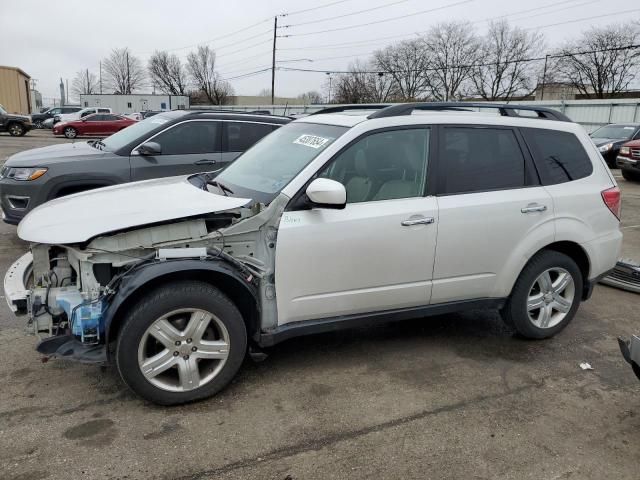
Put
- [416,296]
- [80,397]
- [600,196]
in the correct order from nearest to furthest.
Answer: [80,397] → [416,296] → [600,196]

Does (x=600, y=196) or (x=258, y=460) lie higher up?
(x=600, y=196)

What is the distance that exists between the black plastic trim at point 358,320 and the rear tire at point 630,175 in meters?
13.3

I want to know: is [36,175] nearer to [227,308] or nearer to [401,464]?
[227,308]

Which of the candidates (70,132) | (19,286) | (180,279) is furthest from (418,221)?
(70,132)

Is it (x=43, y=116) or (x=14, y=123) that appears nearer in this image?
(x=14, y=123)

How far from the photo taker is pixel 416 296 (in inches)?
154

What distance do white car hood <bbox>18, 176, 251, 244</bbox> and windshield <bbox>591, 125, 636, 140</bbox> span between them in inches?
734

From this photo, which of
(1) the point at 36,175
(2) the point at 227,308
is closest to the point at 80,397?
(2) the point at 227,308

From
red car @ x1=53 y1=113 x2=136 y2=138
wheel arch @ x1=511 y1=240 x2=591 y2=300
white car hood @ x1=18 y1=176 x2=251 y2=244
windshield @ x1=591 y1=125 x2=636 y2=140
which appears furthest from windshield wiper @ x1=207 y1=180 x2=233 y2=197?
red car @ x1=53 y1=113 x2=136 y2=138

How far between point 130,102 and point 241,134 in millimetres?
52773

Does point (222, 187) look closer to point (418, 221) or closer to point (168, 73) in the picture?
point (418, 221)

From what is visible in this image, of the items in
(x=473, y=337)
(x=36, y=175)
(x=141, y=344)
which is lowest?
(x=473, y=337)

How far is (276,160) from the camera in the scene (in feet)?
13.2

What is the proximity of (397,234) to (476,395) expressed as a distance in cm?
118
